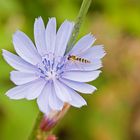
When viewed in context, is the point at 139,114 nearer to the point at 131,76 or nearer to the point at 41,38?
the point at 131,76

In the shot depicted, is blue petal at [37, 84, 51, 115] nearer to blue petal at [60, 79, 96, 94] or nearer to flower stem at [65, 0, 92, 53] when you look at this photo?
blue petal at [60, 79, 96, 94]

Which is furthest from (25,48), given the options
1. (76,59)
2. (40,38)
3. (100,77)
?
(100,77)

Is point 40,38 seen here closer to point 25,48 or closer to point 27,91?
point 25,48

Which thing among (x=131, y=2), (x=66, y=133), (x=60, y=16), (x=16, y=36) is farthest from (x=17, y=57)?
(x=131, y=2)

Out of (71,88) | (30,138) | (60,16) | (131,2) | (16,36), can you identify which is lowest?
(30,138)

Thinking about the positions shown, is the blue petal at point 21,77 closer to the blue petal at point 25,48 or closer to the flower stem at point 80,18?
the blue petal at point 25,48

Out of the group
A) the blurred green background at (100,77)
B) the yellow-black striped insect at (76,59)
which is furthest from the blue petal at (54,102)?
the blurred green background at (100,77)
